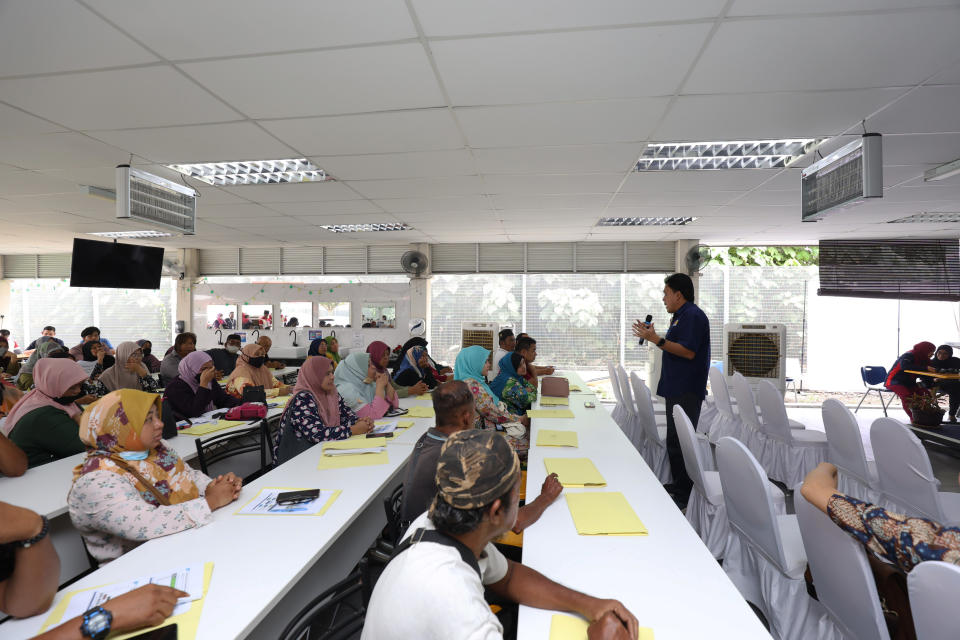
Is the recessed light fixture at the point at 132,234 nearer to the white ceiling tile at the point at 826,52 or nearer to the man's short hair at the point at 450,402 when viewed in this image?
the man's short hair at the point at 450,402

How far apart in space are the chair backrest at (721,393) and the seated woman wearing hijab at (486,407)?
227 centimetres

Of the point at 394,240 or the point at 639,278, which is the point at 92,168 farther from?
the point at 639,278

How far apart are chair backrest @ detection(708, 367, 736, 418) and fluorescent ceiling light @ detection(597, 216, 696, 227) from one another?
7.37ft

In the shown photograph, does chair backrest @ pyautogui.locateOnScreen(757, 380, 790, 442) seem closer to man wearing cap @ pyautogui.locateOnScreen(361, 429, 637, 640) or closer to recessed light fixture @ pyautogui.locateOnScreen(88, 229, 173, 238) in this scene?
man wearing cap @ pyautogui.locateOnScreen(361, 429, 637, 640)

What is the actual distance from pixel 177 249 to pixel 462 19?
8.85m

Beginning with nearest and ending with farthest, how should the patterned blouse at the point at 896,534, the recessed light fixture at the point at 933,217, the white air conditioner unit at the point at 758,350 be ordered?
the patterned blouse at the point at 896,534, the recessed light fixture at the point at 933,217, the white air conditioner unit at the point at 758,350

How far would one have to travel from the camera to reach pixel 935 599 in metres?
1.07

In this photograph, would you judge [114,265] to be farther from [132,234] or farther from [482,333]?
[482,333]

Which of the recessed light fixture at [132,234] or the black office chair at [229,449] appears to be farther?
the recessed light fixture at [132,234]

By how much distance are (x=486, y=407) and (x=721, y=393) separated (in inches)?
110

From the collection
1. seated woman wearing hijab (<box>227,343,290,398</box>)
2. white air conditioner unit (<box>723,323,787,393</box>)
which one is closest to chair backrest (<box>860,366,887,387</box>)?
white air conditioner unit (<box>723,323,787,393</box>)

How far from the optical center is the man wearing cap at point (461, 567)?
89 centimetres

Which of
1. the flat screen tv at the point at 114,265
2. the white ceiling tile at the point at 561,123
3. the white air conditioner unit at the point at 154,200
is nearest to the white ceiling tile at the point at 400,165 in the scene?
the white ceiling tile at the point at 561,123

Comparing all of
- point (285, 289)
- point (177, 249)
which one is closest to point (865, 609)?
point (285, 289)
